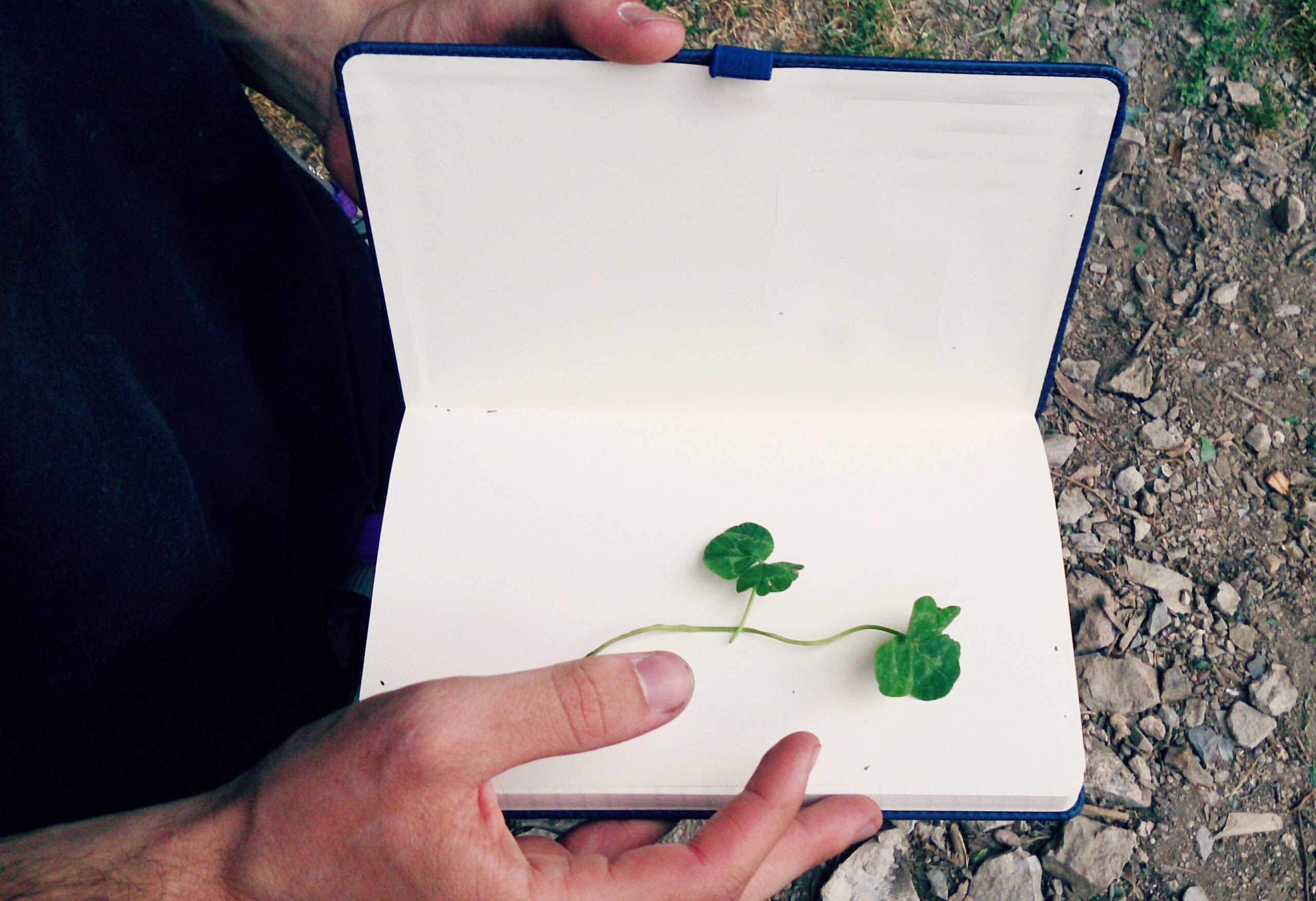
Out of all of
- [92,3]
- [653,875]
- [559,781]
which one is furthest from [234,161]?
[653,875]

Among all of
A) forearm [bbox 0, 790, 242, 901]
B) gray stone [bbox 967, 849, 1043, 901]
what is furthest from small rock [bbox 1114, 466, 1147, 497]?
forearm [bbox 0, 790, 242, 901]

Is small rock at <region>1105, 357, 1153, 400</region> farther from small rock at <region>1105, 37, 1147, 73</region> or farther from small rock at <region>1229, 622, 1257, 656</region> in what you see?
small rock at <region>1105, 37, 1147, 73</region>

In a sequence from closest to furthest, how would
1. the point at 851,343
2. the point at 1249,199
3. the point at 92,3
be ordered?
the point at 92,3, the point at 851,343, the point at 1249,199

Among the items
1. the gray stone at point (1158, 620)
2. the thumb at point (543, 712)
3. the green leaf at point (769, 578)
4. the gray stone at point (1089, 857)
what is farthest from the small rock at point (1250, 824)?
the thumb at point (543, 712)

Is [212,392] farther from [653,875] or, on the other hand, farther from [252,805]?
[653,875]

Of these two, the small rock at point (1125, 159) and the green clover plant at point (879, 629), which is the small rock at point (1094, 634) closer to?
the green clover plant at point (879, 629)

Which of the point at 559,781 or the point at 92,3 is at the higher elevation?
the point at 92,3

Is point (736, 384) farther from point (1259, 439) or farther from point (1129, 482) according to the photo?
point (1259, 439)

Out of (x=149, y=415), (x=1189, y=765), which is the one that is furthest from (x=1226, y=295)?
(x=149, y=415)

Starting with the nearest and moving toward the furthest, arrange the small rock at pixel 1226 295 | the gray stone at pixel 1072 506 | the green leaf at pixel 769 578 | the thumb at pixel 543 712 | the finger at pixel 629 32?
1. the thumb at pixel 543 712
2. the finger at pixel 629 32
3. the green leaf at pixel 769 578
4. the gray stone at pixel 1072 506
5. the small rock at pixel 1226 295
